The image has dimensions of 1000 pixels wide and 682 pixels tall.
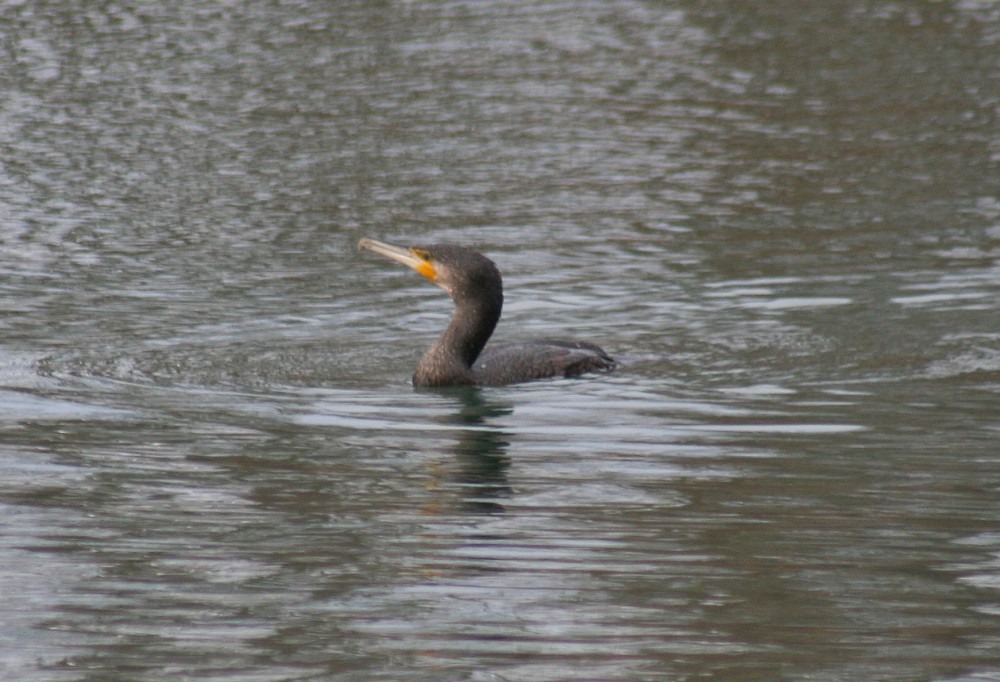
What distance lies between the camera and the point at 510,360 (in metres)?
11.3

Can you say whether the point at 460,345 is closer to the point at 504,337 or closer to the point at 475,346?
the point at 475,346

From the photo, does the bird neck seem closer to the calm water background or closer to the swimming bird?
the swimming bird

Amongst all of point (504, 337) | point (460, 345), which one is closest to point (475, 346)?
point (460, 345)

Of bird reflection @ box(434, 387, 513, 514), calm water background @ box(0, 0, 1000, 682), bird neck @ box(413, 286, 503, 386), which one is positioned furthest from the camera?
bird neck @ box(413, 286, 503, 386)

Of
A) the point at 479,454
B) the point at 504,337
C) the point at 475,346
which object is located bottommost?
the point at 504,337

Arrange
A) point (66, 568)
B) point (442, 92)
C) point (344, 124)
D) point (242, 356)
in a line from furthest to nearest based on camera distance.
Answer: point (442, 92) < point (344, 124) < point (242, 356) < point (66, 568)

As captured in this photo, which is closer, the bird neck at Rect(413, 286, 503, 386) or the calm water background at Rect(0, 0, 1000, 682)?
the calm water background at Rect(0, 0, 1000, 682)

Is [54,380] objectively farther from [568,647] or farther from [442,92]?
[442,92]

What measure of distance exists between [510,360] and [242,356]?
1740 millimetres

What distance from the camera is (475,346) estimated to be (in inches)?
449

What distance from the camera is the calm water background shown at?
6105mm

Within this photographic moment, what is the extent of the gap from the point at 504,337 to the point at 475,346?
1480mm

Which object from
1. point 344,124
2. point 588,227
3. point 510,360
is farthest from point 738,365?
point 344,124

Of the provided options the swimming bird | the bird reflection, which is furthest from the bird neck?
the bird reflection
